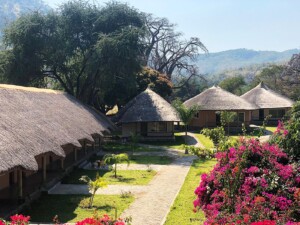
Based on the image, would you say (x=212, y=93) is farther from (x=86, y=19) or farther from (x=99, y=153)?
(x=99, y=153)

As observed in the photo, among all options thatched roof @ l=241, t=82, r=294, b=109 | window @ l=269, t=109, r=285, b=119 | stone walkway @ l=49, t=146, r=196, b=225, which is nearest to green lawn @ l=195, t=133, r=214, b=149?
stone walkway @ l=49, t=146, r=196, b=225

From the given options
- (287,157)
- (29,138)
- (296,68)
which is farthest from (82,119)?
(296,68)

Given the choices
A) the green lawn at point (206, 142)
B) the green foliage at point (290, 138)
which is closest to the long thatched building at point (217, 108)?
the green lawn at point (206, 142)

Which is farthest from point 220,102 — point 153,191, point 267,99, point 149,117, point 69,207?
point 69,207

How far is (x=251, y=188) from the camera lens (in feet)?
31.1

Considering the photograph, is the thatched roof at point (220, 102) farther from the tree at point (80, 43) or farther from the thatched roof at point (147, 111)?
the tree at point (80, 43)

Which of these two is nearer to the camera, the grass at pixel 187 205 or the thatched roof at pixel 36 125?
the grass at pixel 187 205

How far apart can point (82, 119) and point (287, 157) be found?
15.7 m

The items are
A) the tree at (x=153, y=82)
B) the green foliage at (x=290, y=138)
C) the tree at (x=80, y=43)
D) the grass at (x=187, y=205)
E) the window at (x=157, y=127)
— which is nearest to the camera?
the green foliage at (x=290, y=138)

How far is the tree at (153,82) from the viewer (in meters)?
41.8

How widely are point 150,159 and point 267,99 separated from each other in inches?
1106

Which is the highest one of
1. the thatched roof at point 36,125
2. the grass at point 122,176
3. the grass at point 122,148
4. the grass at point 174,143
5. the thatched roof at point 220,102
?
the thatched roof at point 220,102

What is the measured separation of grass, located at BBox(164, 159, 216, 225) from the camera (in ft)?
41.4

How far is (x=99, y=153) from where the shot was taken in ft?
92.2
